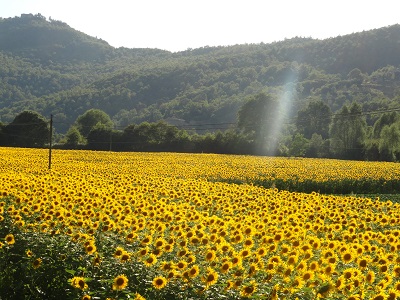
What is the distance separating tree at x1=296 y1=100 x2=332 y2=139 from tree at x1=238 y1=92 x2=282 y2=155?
7.23 meters

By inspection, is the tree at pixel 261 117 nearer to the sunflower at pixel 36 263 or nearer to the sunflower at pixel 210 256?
the sunflower at pixel 36 263

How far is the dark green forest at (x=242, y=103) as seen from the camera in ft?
236

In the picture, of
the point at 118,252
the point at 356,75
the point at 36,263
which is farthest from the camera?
the point at 356,75

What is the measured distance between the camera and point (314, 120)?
100 m

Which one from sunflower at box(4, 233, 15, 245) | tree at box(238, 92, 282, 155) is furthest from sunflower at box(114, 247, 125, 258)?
tree at box(238, 92, 282, 155)

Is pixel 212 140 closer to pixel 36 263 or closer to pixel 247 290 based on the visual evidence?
pixel 36 263

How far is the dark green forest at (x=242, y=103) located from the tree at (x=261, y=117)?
0.18 metres

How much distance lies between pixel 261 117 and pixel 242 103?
59.7m

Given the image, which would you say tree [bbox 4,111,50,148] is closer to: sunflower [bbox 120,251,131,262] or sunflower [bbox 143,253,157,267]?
sunflower [bbox 120,251,131,262]

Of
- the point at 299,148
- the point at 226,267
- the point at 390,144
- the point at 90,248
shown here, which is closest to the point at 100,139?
the point at 299,148

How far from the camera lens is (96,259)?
730cm

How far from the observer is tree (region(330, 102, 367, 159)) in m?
73.9

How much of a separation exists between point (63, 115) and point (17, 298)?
134 m

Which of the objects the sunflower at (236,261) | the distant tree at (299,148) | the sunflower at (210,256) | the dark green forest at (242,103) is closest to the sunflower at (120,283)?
the sunflower at (210,256)
